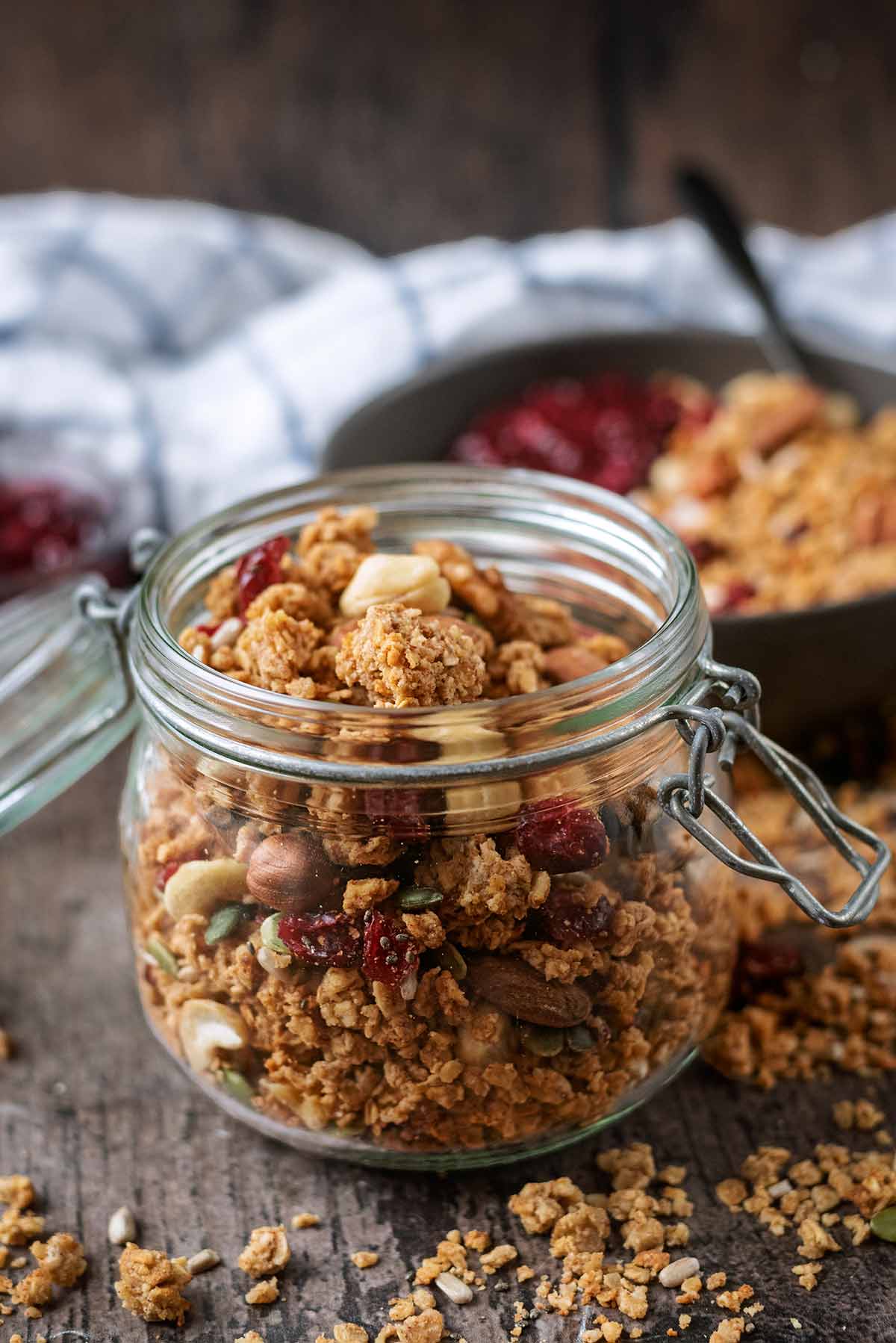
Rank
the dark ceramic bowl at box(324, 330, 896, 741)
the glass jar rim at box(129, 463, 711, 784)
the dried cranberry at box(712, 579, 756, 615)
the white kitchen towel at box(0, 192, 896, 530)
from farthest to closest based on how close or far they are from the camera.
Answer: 1. the white kitchen towel at box(0, 192, 896, 530)
2. the dried cranberry at box(712, 579, 756, 615)
3. the dark ceramic bowl at box(324, 330, 896, 741)
4. the glass jar rim at box(129, 463, 711, 784)

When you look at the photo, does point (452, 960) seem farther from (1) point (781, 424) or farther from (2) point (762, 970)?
(1) point (781, 424)

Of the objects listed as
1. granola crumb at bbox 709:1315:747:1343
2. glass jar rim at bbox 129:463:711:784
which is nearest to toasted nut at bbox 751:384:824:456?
glass jar rim at bbox 129:463:711:784

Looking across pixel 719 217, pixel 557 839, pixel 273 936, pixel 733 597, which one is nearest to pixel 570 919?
pixel 557 839

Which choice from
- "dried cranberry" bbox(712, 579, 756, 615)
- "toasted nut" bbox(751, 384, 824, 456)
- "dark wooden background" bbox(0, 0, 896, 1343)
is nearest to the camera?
"dried cranberry" bbox(712, 579, 756, 615)

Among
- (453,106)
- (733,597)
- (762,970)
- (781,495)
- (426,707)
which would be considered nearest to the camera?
(426,707)

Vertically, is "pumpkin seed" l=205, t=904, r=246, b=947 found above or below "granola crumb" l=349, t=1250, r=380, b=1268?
above

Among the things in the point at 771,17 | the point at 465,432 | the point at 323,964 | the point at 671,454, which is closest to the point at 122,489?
the point at 465,432

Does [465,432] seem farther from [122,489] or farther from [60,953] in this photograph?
[60,953]

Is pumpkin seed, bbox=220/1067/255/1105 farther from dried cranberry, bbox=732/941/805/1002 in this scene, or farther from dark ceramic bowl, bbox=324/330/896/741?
dark ceramic bowl, bbox=324/330/896/741
